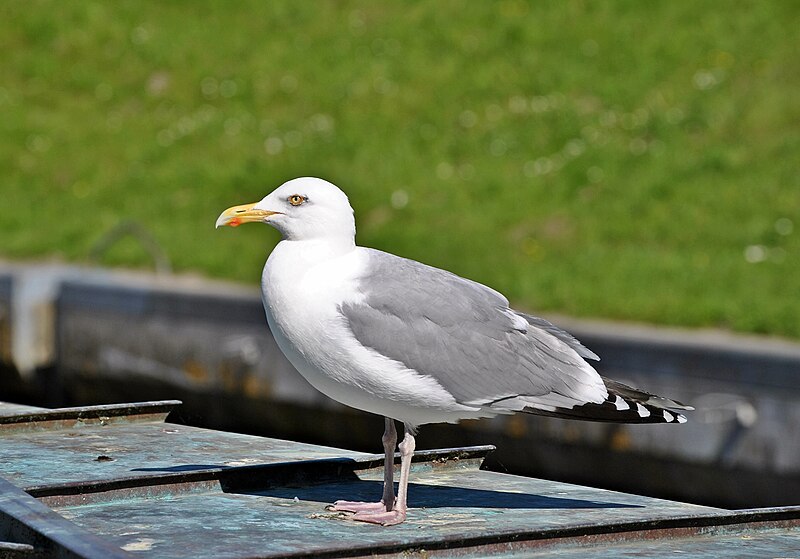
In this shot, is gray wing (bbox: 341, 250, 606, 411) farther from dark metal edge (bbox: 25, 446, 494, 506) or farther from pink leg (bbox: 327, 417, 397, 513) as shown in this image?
dark metal edge (bbox: 25, 446, 494, 506)

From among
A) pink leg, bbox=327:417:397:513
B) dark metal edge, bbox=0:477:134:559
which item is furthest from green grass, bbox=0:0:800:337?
dark metal edge, bbox=0:477:134:559

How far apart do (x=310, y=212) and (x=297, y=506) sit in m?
0.98

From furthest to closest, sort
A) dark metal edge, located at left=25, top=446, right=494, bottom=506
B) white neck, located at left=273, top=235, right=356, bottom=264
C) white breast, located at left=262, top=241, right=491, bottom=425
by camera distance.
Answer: white neck, located at left=273, top=235, right=356, bottom=264 < white breast, located at left=262, top=241, right=491, bottom=425 < dark metal edge, located at left=25, top=446, right=494, bottom=506

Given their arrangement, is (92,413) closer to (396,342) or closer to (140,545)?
(396,342)

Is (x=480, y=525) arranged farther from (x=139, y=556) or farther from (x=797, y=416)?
(x=797, y=416)

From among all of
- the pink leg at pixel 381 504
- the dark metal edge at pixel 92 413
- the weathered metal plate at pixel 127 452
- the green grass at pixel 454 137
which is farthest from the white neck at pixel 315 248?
the green grass at pixel 454 137

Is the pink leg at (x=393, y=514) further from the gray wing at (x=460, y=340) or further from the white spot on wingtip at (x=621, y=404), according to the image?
the white spot on wingtip at (x=621, y=404)

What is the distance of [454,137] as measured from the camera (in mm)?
16594

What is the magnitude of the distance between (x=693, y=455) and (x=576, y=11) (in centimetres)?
1196

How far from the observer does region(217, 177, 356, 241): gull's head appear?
4.57 m

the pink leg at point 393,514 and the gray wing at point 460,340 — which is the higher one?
the gray wing at point 460,340

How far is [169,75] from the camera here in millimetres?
20500

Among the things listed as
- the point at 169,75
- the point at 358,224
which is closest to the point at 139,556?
the point at 358,224

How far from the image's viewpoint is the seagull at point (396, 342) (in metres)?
4.39
